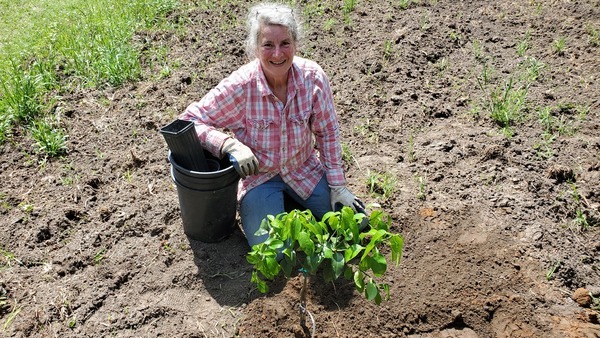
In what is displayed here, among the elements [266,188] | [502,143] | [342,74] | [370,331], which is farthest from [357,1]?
[370,331]

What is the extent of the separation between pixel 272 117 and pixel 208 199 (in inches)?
21.2

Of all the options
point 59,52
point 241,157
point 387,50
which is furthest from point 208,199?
point 59,52

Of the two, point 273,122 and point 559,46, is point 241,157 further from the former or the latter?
point 559,46

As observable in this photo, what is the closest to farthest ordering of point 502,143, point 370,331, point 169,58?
1. point 370,331
2. point 502,143
3. point 169,58

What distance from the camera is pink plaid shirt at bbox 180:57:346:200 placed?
3.02 m

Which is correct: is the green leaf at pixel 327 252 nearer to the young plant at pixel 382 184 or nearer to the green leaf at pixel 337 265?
the green leaf at pixel 337 265

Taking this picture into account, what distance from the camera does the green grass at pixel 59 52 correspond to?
4.33m

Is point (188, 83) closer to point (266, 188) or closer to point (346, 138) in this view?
point (346, 138)

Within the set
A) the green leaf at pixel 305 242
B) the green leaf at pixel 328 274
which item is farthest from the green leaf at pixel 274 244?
the green leaf at pixel 328 274

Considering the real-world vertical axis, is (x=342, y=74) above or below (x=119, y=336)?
→ above

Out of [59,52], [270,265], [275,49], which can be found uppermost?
[275,49]

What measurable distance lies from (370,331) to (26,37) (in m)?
4.49

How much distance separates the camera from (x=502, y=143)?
3830 mm

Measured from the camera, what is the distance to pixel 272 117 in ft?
10.0
